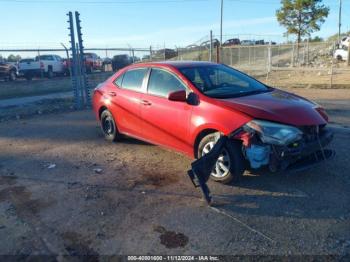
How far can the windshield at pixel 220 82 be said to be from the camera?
5312 millimetres

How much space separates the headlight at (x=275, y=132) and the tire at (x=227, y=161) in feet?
1.08

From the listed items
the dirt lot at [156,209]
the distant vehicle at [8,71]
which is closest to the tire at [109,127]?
the dirt lot at [156,209]

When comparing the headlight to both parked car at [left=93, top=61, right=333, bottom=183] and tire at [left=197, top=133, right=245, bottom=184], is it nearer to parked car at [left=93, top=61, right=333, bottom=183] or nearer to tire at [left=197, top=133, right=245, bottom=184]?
parked car at [left=93, top=61, right=333, bottom=183]

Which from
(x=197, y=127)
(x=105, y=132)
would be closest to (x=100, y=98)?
(x=105, y=132)

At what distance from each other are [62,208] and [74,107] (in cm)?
844

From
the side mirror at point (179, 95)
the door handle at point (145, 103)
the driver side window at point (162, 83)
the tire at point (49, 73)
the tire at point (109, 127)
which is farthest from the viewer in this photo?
the tire at point (49, 73)

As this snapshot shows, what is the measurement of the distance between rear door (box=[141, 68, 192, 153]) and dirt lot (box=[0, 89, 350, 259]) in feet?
1.43

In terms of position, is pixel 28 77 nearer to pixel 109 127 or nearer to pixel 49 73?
pixel 49 73

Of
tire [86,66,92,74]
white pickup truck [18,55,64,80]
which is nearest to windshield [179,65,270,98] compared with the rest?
white pickup truck [18,55,64,80]

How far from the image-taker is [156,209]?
425 cm

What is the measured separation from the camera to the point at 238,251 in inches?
131

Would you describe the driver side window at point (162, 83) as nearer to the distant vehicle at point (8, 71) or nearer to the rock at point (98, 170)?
the rock at point (98, 170)

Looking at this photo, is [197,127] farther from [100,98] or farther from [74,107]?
[74,107]

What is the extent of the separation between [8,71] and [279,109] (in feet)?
72.7
